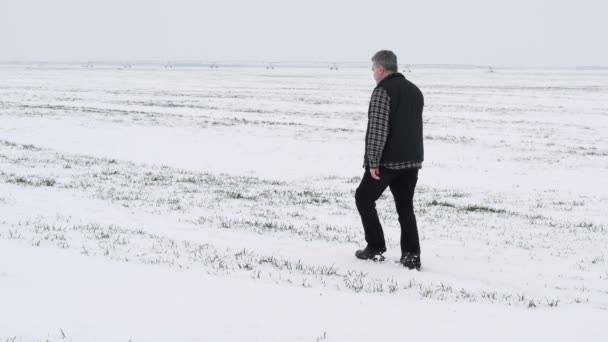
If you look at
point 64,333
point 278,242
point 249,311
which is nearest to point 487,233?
point 278,242

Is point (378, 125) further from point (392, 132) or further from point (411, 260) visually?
point (411, 260)

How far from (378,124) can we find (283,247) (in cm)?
266

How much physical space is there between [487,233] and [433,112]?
107 feet

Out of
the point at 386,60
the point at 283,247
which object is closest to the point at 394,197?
the point at 386,60

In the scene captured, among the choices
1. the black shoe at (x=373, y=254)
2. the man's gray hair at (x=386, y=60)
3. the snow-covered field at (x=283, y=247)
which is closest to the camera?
the snow-covered field at (x=283, y=247)

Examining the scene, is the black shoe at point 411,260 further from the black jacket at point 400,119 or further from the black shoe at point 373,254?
the black jacket at point 400,119

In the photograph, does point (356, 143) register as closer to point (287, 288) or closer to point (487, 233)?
point (487, 233)

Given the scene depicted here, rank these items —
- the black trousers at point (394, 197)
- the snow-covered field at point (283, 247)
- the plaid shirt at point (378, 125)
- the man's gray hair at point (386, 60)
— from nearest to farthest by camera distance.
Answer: the snow-covered field at point (283, 247), the plaid shirt at point (378, 125), the man's gray hair at point (386, 60), the black trousers at point (394, 197)

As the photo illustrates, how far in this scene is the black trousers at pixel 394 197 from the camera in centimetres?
740

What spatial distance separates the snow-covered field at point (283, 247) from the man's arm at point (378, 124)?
4.89ft

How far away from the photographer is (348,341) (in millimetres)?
5234

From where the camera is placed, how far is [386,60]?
725cm

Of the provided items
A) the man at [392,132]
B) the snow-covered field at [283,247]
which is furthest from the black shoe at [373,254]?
the man at [392,132]

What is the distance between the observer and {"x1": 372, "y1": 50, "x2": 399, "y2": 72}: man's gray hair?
23.8ft
